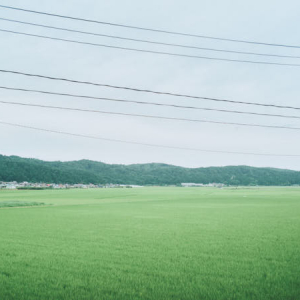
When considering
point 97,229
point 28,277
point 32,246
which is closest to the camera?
point 28,277

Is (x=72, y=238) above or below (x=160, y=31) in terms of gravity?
below

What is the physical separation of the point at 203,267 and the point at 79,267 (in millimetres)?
4378

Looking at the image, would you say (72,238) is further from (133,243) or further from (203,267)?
(203,267)

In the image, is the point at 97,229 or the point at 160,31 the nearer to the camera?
the point at 160,31

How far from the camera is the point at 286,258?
12086mm

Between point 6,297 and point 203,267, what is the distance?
6281mm

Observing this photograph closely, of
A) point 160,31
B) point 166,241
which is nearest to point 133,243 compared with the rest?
point 166,241

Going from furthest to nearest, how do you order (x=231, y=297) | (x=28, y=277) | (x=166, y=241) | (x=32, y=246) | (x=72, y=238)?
(x=72, y=238)
(x=166, y=241)
(x=32, y=246)
(x=28, y=277)
(x=231, y=297)

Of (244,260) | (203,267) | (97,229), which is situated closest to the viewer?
(203,267)

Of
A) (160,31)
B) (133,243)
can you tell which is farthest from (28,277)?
(160,31)

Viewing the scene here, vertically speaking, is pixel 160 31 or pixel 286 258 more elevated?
pixel 160 31

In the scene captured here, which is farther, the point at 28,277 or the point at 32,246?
the point at 32,246

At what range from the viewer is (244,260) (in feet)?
38.8

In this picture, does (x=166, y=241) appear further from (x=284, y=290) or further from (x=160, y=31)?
(x=160, y=31)
